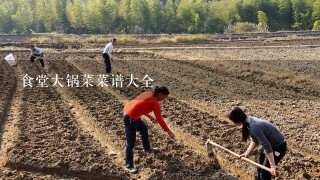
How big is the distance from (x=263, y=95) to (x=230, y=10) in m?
61.8

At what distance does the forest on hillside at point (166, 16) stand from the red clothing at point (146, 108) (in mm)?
61945

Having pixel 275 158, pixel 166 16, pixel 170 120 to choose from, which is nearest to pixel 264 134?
pixel 275 158

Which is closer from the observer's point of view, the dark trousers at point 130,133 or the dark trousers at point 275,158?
the dark trousers at point 275,158

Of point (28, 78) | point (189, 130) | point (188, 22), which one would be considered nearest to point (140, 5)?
point (188, 22)

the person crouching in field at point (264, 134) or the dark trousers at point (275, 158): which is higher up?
the person crouching in field at point (264, 134)

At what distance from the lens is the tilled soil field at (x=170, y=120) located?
6574 mm

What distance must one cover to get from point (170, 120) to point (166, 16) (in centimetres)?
6305

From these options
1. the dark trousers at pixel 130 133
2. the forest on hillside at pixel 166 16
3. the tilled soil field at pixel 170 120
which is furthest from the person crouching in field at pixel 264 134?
the forest on hillside at pixel 166 16

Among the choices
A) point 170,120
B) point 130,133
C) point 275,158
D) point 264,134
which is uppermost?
point 264,134

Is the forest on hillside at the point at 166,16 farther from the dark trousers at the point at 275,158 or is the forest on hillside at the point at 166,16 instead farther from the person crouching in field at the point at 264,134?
the person crouching in field at the point at 264,134

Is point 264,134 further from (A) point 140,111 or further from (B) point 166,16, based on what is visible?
(B) point 166,16

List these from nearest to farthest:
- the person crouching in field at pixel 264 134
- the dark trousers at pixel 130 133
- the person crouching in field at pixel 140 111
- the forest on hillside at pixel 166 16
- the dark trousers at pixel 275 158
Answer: the person crouching in field at pixel 264 134, the dark trousers at pixel 275 158, the person crouching in field at pixel 140 111, the dark trousers at pixel 130 133, the forest on hillside at pixel 166 16

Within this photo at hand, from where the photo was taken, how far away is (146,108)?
5992mm

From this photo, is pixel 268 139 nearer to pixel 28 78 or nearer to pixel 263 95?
pixel 263 95
